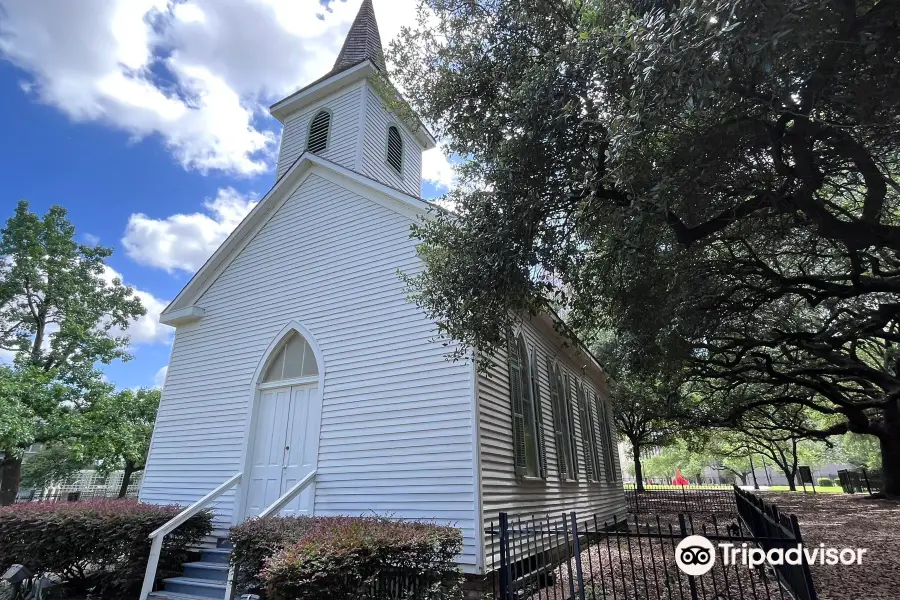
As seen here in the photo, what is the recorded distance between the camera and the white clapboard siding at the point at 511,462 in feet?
24.5

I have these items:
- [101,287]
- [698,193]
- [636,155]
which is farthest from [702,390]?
[101,287]

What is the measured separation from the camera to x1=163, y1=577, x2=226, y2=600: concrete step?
23.7 feet

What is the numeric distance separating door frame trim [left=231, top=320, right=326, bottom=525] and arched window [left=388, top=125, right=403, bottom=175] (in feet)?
20.0

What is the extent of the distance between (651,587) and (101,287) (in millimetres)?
25016

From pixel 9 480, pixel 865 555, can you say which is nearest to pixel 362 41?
pixel 865 555

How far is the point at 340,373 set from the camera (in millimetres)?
8914

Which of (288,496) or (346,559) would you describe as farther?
(288,496)

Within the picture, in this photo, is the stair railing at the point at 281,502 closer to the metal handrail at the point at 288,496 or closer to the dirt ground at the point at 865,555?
the metal handrail at the point at 288,496

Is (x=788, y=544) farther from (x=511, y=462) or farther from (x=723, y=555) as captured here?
(x=511, y=462)

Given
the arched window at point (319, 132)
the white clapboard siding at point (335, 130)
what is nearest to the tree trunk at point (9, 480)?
the white clapboard siding at point (335, 130)

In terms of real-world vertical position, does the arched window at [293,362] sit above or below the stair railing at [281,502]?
above

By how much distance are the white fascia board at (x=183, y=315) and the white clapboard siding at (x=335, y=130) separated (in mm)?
4364

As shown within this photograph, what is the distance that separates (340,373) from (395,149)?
7721 mm

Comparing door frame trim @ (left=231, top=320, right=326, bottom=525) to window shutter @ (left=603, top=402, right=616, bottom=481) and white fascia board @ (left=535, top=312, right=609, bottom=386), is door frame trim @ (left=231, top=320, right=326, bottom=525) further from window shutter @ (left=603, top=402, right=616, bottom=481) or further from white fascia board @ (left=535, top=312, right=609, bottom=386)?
window shutter @ (left=603, top=402, right=616, bottom=481)
